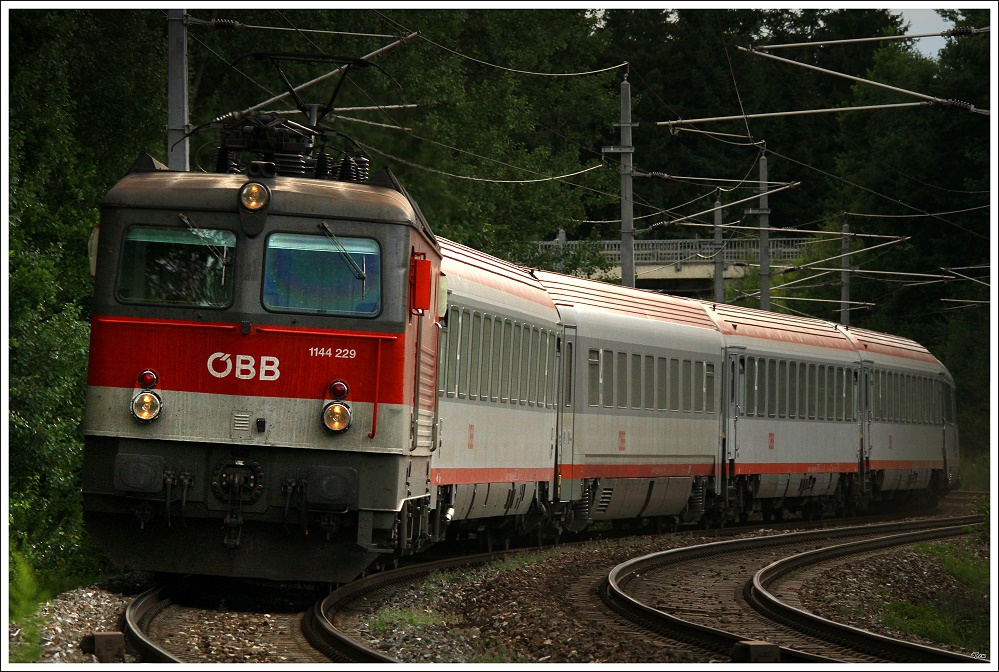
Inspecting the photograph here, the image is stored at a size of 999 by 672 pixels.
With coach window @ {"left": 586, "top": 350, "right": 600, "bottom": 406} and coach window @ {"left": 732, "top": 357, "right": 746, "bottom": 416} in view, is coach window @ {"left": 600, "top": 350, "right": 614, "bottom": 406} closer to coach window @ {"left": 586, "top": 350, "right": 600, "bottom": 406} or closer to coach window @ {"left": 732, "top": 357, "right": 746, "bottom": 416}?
coach window @ {"left": 586, "top": 350, "right": 600, "bottom": 406}

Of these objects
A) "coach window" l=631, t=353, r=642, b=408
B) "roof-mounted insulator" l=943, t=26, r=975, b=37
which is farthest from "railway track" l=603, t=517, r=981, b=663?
"roof-mounted insulator" l=943, t=26, r=975, b=37

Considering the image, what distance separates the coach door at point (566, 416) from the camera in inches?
800

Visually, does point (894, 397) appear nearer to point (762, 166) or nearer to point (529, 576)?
point (762, 166)

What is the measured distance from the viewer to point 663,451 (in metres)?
23.7

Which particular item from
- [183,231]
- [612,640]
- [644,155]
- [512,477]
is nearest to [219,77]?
[512,477]

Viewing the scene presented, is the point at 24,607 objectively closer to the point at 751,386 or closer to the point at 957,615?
the point at 957,615

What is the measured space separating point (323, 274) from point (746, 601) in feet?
17.4

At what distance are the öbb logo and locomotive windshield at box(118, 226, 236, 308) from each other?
0.51 m

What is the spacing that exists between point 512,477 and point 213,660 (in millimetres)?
8404

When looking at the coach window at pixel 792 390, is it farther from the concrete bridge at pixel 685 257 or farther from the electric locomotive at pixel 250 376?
the concrete bridge at pixel 685 257

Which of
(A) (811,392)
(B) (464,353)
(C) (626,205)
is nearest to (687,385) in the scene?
(C) (626,205)

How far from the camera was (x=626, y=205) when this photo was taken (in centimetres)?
2697

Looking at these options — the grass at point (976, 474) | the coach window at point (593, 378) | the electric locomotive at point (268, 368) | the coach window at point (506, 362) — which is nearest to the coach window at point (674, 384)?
the coach window at point (593, 378)

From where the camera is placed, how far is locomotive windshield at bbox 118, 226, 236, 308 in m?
12.3
